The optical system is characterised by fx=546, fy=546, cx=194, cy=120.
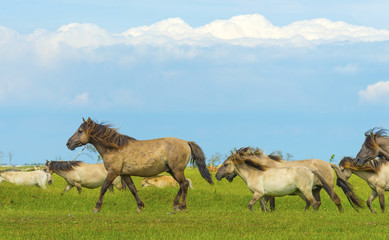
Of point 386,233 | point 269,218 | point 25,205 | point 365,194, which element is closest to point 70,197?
point 25,205

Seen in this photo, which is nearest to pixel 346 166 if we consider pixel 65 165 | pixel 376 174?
pixel 376 174

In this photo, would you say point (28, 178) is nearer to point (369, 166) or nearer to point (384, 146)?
point (369, 166)

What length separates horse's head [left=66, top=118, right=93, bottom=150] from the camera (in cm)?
1789

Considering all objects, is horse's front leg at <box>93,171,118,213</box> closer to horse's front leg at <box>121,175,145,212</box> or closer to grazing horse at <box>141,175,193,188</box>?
horse's front leg at <box>121,175,145,212</box>

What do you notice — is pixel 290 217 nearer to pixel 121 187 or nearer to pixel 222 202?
pixel 222 202

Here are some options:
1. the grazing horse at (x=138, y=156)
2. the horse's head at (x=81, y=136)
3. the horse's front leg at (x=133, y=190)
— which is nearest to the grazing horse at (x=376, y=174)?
the grazing horse at (x=138, y=156)

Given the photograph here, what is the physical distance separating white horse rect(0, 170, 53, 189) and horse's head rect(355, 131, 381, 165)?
1477cm

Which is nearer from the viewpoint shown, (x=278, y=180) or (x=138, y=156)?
(x=278, y=180)

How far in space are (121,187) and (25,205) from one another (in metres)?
4.91

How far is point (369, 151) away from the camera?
17938mm

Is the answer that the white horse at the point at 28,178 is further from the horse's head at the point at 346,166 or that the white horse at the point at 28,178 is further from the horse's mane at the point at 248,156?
the horse's head at the point at 346,166

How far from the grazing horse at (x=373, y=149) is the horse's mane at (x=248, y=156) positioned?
3.24 metres

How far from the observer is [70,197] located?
2183 centimetres

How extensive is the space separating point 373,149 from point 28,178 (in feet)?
52.7
